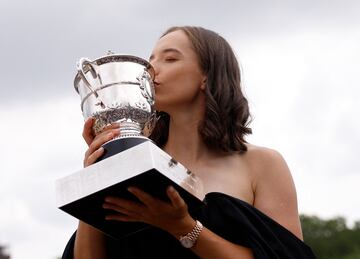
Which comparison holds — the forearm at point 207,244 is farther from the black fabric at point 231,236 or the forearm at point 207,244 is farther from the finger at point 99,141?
the finger at point 99,141

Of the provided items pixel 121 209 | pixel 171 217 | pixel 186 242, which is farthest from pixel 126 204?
pixel 186 242

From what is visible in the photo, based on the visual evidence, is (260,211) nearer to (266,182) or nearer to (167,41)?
(266,182)

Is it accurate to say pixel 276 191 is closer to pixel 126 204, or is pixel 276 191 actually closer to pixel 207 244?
pixel 207 244

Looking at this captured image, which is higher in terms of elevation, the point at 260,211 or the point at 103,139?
the point at 103,139

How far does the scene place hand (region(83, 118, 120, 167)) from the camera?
296 centimetres

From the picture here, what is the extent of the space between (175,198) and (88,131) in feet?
1.63

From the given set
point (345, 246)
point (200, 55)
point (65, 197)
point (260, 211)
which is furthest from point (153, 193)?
point (345, 246)

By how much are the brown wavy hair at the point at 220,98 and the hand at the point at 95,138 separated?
0.46 meters

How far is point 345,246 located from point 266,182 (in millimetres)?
38775

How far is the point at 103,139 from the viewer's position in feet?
9.95

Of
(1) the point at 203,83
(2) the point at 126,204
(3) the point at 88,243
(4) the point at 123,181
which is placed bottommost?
(3) the point at 88,243

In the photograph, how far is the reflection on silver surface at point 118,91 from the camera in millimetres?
3170

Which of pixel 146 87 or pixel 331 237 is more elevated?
pixel 146 87

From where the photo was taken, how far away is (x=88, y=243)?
10.4ft
